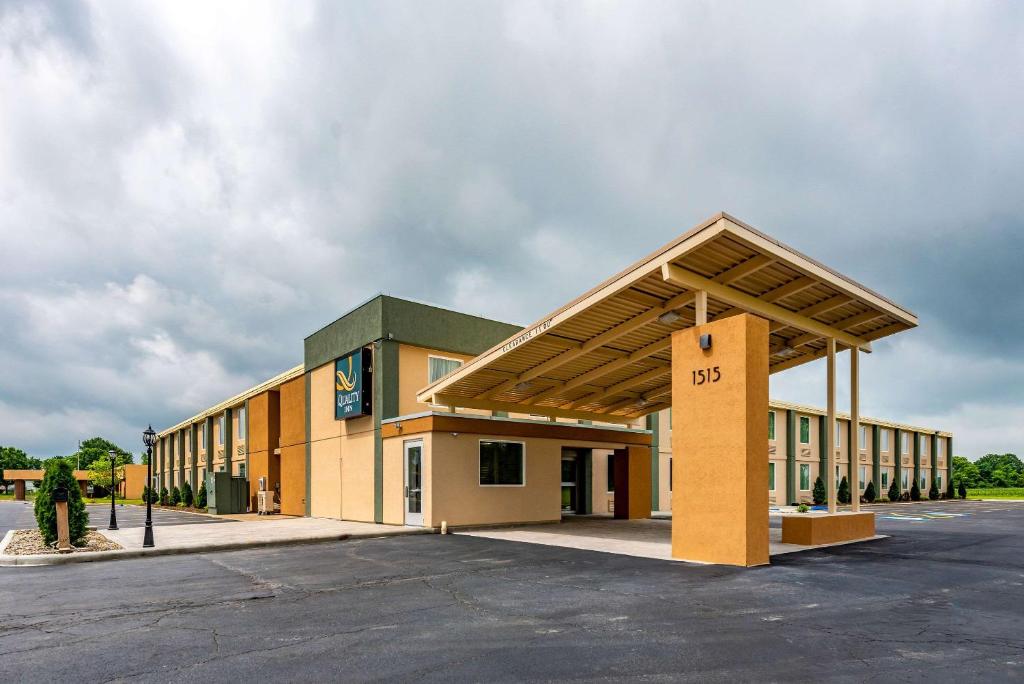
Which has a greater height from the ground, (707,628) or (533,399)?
(533,399)

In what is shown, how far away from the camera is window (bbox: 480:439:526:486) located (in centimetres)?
2133

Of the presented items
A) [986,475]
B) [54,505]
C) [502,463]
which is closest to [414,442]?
[502,463]

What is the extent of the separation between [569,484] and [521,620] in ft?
64.5

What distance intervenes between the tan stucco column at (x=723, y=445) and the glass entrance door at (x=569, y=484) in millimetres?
14356

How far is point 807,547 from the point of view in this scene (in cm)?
1505

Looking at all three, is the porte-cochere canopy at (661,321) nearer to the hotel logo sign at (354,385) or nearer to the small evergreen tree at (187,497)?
the hotel logo sign at (354,385)

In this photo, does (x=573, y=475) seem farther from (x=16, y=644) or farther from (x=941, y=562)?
(x=16, y=644)

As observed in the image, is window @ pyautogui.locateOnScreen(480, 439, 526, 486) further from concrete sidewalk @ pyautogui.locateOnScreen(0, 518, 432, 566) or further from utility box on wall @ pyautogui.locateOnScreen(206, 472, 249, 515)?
utility box on wall @ pyautogui.locateOnScreen(206, 472, 249, 515)

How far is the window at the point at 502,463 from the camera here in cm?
2133

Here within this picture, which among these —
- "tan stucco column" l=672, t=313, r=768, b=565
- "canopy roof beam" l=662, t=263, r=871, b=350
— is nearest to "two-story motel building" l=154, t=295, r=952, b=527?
"canopy roof beam" l=662, t=263, r=871, b=350

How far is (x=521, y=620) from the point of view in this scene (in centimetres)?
786

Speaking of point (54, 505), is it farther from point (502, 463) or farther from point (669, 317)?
point (669, 317)

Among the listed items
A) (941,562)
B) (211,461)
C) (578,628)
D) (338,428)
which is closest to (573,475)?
(338,428)

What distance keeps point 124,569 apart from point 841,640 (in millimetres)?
12671
